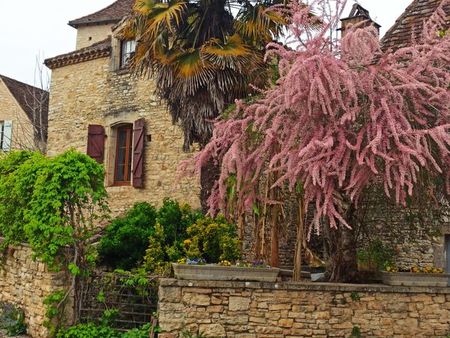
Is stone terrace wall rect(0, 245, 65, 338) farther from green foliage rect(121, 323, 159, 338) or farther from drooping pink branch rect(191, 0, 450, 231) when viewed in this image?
drooping pink branch rect(191, 0, 450, 231)

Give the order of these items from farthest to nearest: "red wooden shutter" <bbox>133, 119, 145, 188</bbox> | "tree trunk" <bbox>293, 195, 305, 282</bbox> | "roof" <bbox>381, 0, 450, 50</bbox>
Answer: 1. "red wooden shutter" <bbox>133, 119, 145, 188</bbox>
2. "roof" <bbox>381, 0, 450, 50</bbox>
3. "tree trunk" <bbox>293, 195, 305, 282</bbox>

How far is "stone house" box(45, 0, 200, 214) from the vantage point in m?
14.5

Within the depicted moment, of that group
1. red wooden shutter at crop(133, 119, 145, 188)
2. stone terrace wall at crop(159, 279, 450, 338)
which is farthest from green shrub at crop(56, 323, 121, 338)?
red wooden shutter at crop(133, 119, 145, 188)

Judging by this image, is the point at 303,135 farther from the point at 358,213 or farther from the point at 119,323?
the point at 119,323

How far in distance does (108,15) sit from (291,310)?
668 inches

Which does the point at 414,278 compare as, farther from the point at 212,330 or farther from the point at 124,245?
the point at 124,245

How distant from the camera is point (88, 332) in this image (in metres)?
8.18

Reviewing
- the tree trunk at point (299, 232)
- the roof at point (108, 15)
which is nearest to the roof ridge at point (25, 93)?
the roof at point (108, 15)

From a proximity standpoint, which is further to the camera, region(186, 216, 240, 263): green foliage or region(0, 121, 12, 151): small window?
A: region(0, 121, 12, 151): small window

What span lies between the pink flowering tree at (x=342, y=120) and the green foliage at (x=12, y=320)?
415cm

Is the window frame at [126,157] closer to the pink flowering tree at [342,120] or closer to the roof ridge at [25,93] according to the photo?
the roof ridge at [25,93]

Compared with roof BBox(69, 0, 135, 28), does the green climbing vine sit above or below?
below

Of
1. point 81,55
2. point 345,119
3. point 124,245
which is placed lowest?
point 124,245

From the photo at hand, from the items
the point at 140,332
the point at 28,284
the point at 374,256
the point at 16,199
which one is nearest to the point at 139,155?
the point at 16,199
